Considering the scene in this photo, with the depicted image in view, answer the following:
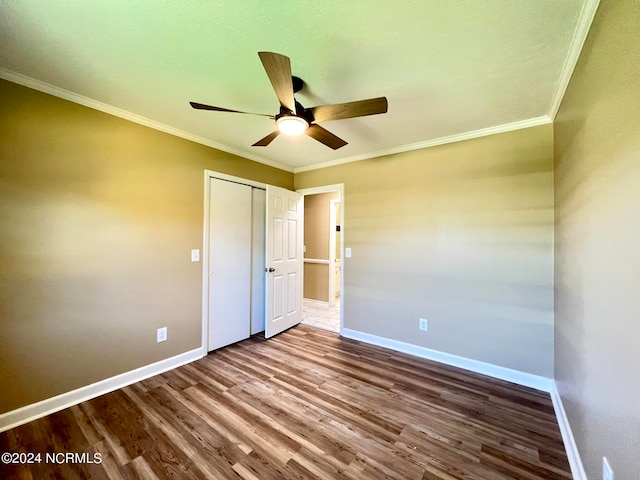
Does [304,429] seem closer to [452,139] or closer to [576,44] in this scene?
[576,44]

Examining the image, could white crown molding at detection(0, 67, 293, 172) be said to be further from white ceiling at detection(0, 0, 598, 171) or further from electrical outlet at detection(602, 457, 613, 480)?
electrical outlet at detection(602, 457, 613, 480)

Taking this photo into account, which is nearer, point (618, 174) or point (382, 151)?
point (618, 174)

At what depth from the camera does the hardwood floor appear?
56.8 inches

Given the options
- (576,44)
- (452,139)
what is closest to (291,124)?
(576,44)

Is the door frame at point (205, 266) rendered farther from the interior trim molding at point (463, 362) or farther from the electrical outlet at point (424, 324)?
the electrical outlet at point (424, 324)

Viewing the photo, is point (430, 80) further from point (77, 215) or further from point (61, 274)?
point (61, 274)

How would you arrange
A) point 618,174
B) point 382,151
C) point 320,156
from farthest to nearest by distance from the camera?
1. point 320,156
2. point 382,151
3. point 618,174

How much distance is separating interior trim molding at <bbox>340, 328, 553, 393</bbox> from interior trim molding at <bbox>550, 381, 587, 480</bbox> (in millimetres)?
149

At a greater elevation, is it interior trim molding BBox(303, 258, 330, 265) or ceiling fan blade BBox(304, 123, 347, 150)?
ceiling fan blade BBox(304, 123, 347, 150)

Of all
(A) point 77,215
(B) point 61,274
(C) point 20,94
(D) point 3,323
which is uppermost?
(C) point 20,94

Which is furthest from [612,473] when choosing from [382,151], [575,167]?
[382,151]

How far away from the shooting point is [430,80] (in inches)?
67.7

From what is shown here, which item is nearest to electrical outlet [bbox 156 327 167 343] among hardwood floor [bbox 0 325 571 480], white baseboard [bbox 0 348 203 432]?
white baseboard [bbox 0 348 203 432]

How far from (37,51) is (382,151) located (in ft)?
9.81
